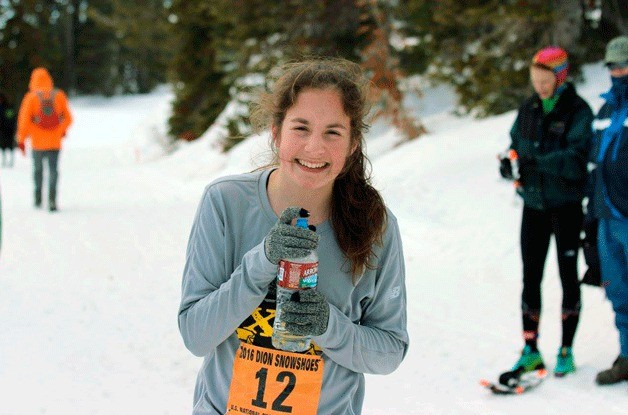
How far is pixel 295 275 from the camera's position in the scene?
202 centimetres

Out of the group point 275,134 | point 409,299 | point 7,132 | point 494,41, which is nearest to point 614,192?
point 409,299

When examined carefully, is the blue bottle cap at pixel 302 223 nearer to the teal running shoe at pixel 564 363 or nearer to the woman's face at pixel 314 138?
the woman's face at pixel 314 138

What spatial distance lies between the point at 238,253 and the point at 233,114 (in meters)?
18.8

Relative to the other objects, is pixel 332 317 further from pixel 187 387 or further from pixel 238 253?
pixel 187 387

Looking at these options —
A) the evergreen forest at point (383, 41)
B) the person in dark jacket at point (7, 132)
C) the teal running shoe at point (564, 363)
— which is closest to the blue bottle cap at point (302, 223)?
the teal running shoe at point (564, 363)

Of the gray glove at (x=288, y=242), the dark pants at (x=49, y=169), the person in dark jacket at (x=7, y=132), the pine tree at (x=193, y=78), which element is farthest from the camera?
the pine tree at (x=193, y=78)

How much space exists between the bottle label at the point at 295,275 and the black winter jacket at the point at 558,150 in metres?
3.35

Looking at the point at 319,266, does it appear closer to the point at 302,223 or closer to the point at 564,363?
the point at 302,223

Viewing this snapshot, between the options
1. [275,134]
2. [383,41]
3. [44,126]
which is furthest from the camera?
[383,41]

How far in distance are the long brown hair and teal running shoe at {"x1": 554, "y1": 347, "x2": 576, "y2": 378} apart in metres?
3.17

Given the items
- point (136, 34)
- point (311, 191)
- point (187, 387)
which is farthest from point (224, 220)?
point (136, 34)

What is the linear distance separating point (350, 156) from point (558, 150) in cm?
296

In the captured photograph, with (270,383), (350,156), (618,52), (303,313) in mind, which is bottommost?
(270,383)

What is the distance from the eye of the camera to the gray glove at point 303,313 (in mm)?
2061
